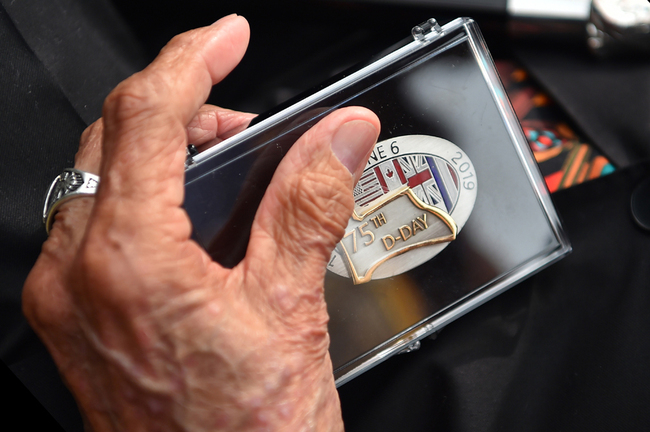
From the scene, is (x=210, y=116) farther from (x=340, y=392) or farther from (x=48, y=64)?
(x=340, y=392)

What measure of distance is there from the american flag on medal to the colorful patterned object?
281 mm

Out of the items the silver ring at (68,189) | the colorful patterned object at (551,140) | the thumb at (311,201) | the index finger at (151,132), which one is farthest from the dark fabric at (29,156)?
the colorful patterned object at (551,140)

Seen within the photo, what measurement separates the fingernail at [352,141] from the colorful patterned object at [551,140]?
0.46 meters

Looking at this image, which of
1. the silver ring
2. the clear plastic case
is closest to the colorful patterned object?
the clear plastic case

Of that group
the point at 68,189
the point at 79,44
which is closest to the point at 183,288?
the point at 68,189

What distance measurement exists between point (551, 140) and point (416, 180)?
39cm

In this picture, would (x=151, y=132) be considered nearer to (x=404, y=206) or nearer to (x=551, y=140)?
(x=404, y=206)

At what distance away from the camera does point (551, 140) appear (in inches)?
36.3

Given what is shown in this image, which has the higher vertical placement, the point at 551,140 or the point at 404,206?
the point at 404,206

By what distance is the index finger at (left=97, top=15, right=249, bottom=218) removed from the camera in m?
0.50

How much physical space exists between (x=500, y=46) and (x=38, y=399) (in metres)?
1.09

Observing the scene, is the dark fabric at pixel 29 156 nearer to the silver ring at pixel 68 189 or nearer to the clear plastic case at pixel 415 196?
the silver ring at pixel 68 189

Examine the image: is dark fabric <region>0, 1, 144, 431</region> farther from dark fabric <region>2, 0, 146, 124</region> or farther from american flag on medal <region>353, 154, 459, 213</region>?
american flag on medal <region>353, 154, 459, 213</region>

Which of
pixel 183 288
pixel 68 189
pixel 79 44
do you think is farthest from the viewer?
pixel 79 44
